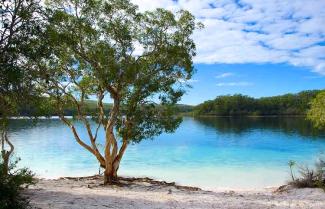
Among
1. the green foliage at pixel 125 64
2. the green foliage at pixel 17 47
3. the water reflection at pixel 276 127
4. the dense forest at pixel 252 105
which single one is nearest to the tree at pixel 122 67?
the green foliage at pixel 125 64

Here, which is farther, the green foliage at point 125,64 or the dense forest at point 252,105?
the dense forest at point 252,105

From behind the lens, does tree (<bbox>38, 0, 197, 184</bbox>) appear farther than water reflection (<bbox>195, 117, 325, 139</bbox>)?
No

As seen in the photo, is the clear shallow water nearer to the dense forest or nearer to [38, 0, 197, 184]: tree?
[38, 0, 197, 184]: tree

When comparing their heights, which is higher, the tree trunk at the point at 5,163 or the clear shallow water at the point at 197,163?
the tree trunk at the point at 5,163

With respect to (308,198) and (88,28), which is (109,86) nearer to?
(88,28)

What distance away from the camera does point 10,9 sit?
1068cm

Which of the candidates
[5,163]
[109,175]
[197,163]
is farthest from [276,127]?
[5,163]

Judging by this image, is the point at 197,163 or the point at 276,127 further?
the point at 276,127

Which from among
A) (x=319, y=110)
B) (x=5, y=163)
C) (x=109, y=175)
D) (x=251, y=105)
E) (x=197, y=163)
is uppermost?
(x=251, y=105)

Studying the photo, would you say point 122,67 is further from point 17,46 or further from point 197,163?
point 197,163

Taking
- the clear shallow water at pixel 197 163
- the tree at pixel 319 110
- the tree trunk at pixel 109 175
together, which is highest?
the tree at pixel 319 110

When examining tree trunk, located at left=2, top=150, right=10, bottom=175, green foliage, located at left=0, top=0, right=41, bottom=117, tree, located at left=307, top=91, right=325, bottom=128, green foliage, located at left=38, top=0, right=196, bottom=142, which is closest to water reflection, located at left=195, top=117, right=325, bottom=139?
tree, located at left=307, top=91, right=325, bottom=128

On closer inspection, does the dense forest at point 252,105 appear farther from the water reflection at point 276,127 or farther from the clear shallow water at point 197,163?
the clear shallow water at point 197,163

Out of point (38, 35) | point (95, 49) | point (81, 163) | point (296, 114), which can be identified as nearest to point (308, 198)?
point (95, 49)
